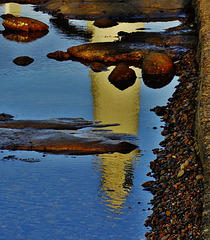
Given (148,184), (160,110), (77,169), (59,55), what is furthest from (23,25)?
(148,184)

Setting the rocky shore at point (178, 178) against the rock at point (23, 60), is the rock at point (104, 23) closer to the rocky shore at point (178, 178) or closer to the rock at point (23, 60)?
the rock at point (23, 60)

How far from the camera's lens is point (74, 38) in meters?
18.7

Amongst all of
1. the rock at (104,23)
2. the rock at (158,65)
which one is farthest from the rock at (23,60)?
the rock at (104,23)

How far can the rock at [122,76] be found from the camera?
1345cm

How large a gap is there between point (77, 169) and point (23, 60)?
7853mm

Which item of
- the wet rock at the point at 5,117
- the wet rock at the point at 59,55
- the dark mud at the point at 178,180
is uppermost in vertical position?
the wet rock at the point at 59,55

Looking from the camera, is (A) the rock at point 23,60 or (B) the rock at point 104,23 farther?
(B) the rock at point 104,23

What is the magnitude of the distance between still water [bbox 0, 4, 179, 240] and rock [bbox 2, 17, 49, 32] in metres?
5.49

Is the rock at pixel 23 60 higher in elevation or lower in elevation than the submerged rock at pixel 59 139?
higher

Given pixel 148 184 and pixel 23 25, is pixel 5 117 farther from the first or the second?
pixel 23 25

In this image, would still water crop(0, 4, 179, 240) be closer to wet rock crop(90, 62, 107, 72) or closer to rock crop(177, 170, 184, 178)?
wet rock crop(90, 62, 107, 72)

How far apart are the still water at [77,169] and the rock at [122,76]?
0.25 meters

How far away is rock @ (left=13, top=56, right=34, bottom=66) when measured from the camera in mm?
15211

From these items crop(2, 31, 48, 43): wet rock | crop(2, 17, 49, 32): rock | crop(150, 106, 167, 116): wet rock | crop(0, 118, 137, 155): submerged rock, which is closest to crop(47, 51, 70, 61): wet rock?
crop(2, 31, 48, 43): wet rock
